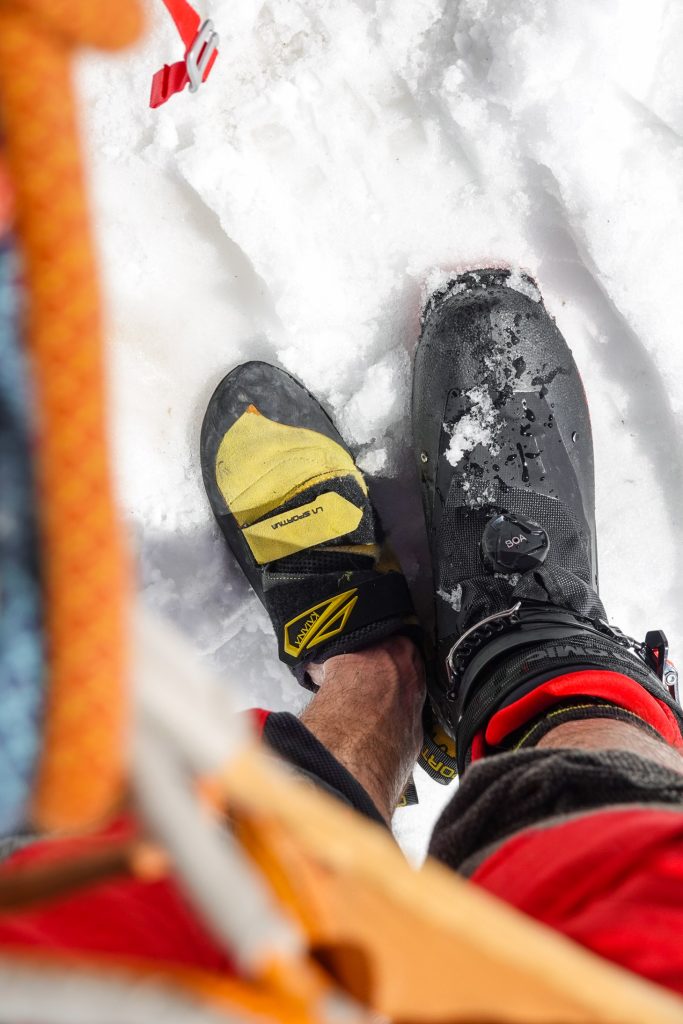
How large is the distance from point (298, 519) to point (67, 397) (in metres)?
1.07

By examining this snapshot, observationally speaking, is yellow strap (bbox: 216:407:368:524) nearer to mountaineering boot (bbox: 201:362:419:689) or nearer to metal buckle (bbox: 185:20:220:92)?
mountaineering boot (bbox: 201:362:419:689)

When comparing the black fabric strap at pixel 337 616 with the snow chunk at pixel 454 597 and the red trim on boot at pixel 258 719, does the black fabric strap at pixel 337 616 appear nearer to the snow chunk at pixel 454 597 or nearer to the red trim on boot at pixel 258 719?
the snow chunk at pixel 454 597

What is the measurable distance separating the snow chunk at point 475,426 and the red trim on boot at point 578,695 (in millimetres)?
453

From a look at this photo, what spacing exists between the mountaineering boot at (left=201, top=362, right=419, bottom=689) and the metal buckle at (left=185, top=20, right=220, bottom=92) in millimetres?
428

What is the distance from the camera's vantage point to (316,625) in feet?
4.18

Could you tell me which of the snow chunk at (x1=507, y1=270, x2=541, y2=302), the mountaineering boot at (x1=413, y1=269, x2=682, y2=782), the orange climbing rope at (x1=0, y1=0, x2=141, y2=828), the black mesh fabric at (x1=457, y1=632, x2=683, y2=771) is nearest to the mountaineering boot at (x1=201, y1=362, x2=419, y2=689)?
the mountaineering boot at (x1=413, y1=269, x2=682, y2=782)

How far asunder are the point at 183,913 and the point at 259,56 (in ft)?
3.85

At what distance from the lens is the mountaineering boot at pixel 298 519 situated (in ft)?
4.18

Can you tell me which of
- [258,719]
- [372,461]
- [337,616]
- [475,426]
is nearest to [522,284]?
[475,426]

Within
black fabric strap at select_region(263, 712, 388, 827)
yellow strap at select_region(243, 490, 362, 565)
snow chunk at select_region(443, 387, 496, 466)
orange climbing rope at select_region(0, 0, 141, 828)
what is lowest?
black fabric strap at select_region(263, 712, 388, 827)

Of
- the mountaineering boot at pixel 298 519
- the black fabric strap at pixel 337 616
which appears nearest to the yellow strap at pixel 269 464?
the mountaineering boot at pixel 298 519

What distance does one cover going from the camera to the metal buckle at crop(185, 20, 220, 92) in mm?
995

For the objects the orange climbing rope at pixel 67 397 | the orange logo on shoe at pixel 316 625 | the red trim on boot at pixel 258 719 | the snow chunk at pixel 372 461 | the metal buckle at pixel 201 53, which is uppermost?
the metal buckle at pixel 201 53

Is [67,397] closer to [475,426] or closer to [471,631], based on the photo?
[471,631]
